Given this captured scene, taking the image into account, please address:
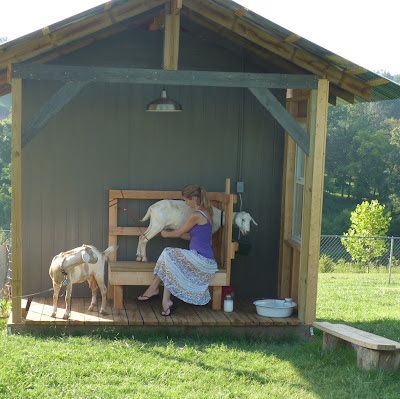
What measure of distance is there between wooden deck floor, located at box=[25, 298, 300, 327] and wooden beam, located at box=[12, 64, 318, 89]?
8.23 ft

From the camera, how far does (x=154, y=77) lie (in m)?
7.98

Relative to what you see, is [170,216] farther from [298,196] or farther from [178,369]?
[178,369]

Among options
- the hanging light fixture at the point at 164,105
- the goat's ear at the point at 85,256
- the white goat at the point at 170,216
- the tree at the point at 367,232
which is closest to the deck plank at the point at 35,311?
the goat's ear at the point at 85,256

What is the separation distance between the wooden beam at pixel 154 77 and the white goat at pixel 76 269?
73.1 inches

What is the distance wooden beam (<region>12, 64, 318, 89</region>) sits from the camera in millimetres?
7840

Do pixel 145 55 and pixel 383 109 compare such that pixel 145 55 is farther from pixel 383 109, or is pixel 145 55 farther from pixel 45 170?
pixel 383 109

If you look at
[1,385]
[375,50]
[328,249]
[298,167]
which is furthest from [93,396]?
[375,50]

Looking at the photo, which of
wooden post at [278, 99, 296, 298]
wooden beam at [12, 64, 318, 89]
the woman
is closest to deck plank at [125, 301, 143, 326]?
the woman

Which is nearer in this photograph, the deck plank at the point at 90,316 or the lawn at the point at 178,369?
the lawn at the point at 178,369

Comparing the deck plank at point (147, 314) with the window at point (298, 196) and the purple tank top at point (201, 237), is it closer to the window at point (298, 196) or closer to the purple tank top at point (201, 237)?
the purple tank top at point (201, 237)

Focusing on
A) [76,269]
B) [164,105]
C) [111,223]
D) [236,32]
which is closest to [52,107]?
[164,105]

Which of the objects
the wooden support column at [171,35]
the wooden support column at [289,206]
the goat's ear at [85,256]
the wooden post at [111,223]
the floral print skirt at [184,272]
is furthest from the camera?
the wooden support column at [289,206]

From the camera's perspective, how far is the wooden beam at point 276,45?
25.6ft

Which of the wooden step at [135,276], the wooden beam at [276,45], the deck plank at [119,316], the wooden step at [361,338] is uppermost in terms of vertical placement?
the wooden beam at [276,45]
